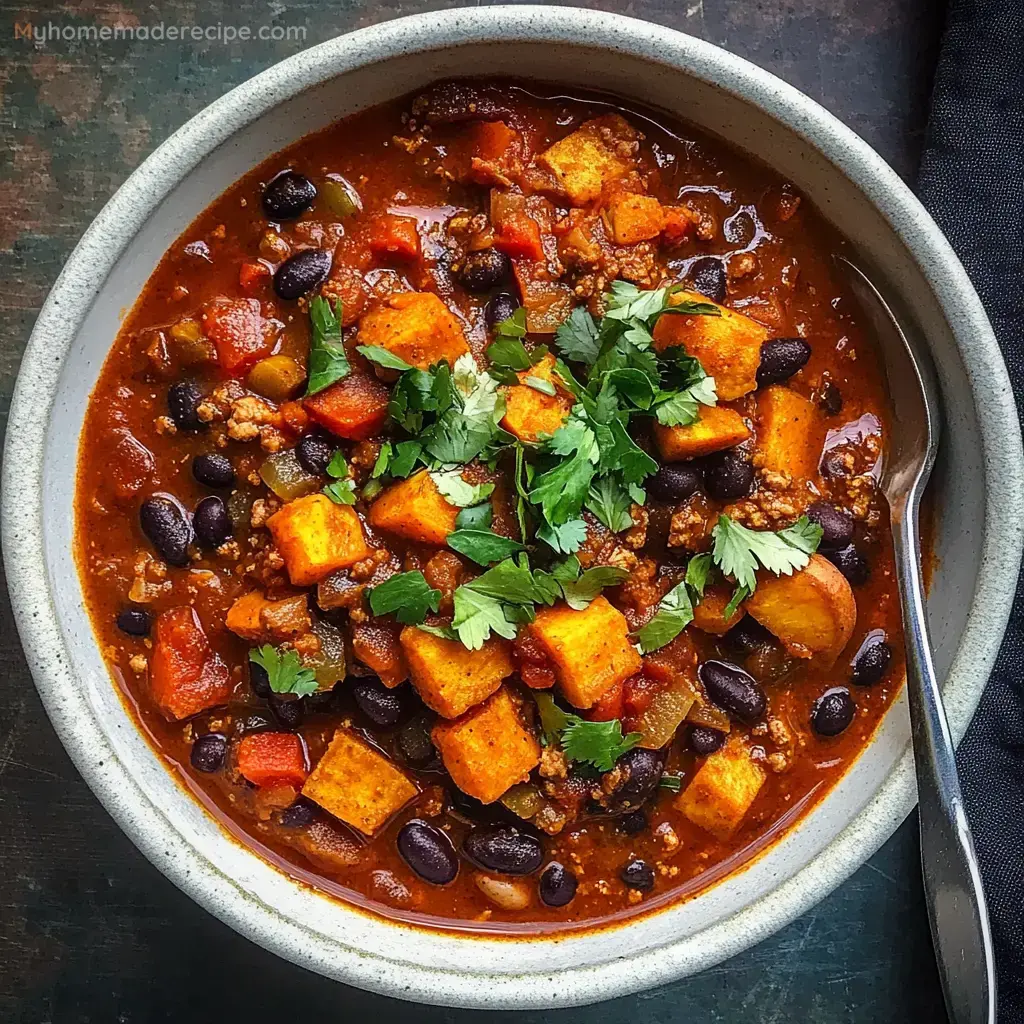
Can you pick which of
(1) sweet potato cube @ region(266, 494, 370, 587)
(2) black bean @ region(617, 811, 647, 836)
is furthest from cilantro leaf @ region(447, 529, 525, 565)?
(2) black bean @ region(617, 811, 647, 836)

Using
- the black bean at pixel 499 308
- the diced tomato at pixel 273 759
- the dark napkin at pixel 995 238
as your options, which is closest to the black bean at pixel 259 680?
the diced tomato at pixel 273 759

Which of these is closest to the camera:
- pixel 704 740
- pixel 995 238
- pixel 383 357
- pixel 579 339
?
pixel 383 357

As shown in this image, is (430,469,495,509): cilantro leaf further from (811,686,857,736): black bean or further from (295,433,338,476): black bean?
(811,686,857,736): black bean

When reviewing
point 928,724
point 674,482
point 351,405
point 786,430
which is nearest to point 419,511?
point 351,405

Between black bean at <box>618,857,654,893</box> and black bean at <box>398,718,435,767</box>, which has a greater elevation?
black bean at <box>398,718,435,767</box>

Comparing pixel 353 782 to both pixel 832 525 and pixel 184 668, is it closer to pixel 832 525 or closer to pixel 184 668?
pixel 184 668

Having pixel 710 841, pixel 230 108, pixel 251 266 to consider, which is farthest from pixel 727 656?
pixel 230 108
